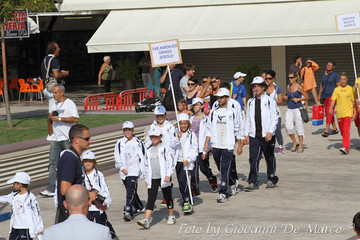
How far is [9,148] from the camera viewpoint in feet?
45.6

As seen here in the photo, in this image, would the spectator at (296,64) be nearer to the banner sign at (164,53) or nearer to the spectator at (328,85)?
the spectator at (328,85)

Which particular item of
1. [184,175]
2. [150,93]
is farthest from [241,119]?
[150,93]

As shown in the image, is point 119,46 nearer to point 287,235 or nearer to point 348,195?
point 348,195

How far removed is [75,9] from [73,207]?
2633cm

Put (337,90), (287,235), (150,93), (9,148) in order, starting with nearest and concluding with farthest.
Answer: (287,235) → (9,148) → (337,90) → (150,93)

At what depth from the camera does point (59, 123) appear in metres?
12.9

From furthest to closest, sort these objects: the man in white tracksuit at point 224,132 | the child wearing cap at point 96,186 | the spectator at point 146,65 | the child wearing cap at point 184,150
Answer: the spectator at point 146,65, the man in white tracksuit at point 224,132, the child wearing cap at point 184,150, the child wearing cap at point 96,186

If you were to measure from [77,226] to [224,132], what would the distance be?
760 cm

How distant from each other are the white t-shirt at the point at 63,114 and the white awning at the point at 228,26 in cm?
1423

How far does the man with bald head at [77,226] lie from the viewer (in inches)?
209

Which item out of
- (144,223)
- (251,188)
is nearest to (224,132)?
(251,188)

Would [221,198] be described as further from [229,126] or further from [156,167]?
[156,167]

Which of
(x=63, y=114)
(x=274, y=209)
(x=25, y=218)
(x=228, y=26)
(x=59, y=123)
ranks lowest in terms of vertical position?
(x=274, y=209)

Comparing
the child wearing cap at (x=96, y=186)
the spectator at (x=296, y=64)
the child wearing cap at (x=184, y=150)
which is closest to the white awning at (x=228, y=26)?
the spectator at (x=296, y=64)
